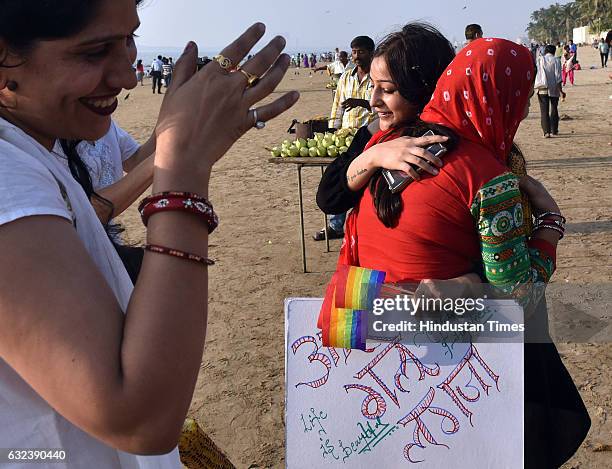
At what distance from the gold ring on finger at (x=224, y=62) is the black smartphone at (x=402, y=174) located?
0.95 m

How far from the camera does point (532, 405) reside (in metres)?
2.06

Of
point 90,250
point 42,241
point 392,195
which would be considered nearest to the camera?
point 42,241

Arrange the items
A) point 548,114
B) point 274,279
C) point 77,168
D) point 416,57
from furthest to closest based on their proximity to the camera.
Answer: point 548,114 → point 274,279 → point 416,57 → point 77,168

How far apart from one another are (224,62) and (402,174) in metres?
0.99

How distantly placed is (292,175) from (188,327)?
9.43m

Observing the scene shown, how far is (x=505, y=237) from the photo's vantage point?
183 cm

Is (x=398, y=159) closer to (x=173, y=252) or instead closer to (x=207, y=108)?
(x=207, y=108)

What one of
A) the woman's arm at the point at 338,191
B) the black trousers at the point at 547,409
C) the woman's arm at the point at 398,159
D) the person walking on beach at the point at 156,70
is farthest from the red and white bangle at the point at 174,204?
the person walking on beach at the point at 156,70

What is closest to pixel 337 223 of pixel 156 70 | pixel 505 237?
pixel 505 237

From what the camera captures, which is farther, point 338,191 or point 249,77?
point 338,191

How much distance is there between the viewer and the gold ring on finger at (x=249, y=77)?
103 centimetres

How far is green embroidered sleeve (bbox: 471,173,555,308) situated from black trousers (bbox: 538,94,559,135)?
11026mm

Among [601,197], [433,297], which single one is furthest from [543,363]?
[601,197]

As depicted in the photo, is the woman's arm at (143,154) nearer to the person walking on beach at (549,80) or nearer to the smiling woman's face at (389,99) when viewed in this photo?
the smiling woman's face at (389,99)
